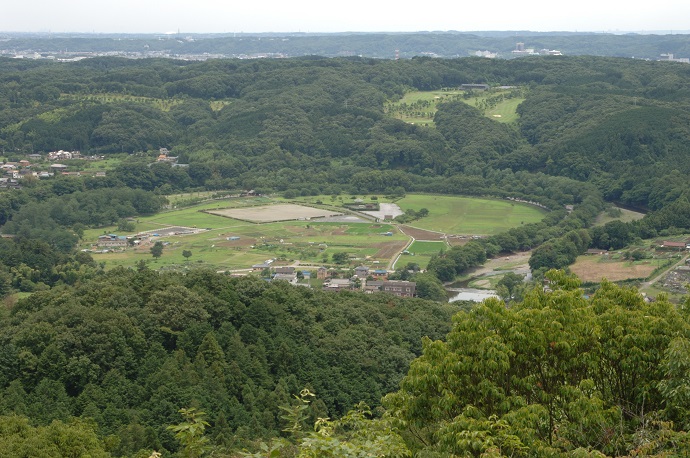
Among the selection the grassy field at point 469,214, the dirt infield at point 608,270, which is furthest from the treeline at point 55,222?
the dirt infield at point 608,270

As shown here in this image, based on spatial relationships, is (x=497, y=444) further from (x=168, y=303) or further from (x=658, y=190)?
(x=658, y=190)

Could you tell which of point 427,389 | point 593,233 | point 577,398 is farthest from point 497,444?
point 593,233

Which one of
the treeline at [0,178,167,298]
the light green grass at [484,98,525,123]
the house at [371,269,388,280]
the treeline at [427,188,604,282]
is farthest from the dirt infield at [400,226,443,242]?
the light green grass at [484,98,525,123]

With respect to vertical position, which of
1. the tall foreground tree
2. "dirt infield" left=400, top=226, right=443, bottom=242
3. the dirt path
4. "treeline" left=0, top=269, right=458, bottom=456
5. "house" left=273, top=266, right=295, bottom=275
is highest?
the tall foreground tree

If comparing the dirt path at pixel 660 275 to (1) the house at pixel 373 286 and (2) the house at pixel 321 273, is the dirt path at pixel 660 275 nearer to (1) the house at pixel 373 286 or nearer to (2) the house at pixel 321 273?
(1) the house at pixel 373 286

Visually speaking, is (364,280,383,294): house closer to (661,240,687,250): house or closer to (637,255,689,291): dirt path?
(637,255,689,291): dirt path

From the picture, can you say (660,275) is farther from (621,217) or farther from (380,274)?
(621,217)
